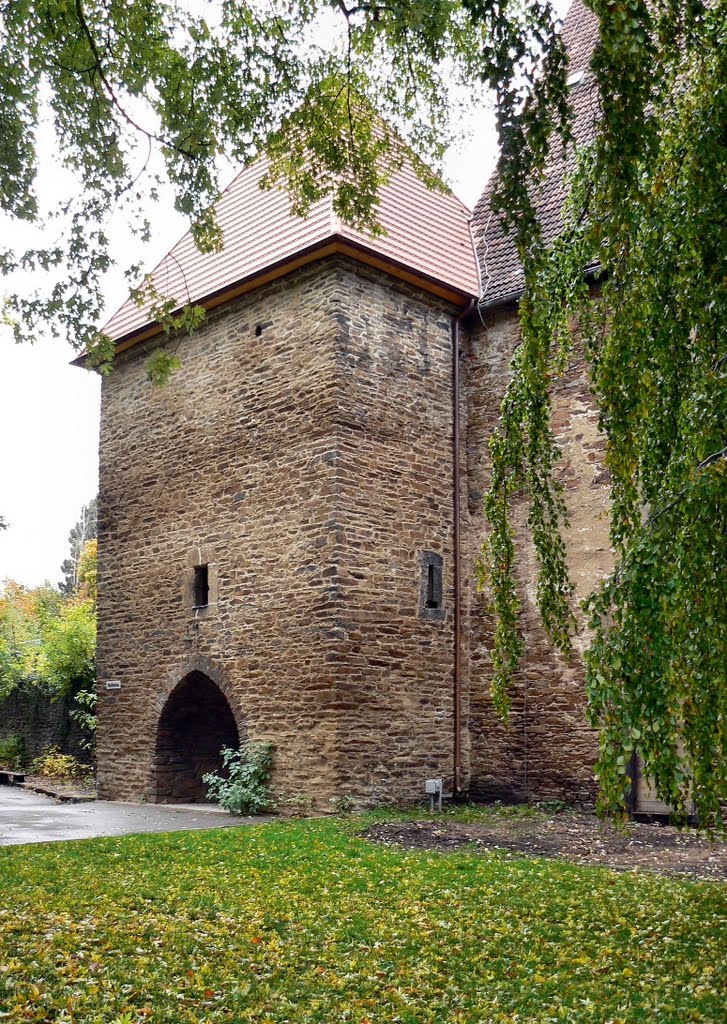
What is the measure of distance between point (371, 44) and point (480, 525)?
22.9 ft

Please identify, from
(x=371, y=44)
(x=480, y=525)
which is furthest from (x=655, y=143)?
(x=480, y=525)

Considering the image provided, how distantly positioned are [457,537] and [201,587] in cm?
321

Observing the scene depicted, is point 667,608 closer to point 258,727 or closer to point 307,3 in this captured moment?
point 307,3

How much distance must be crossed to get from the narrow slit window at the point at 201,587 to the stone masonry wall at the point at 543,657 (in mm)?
3220

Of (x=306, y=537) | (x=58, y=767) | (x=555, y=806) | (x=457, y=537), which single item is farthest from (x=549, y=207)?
(x=58, y=767)

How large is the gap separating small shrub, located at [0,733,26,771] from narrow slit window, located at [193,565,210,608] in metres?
7.57

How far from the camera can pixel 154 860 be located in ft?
24.7

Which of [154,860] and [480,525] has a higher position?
[480,525]

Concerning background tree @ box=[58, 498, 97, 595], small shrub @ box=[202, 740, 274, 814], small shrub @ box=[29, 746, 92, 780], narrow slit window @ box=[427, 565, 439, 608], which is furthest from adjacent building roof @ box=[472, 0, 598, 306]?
background tree @ box=[58, 498, 97, 595]

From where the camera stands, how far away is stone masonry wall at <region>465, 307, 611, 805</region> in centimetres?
1073

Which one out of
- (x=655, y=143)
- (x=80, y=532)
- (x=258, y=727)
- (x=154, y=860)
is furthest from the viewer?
(x=80, y=532)

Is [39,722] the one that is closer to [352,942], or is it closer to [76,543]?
[352,942]

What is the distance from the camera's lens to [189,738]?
499 inches

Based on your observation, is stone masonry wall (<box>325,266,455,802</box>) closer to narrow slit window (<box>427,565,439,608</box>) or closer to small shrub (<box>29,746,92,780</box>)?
narrow slit window (<box>427,565,439,608</box>)
